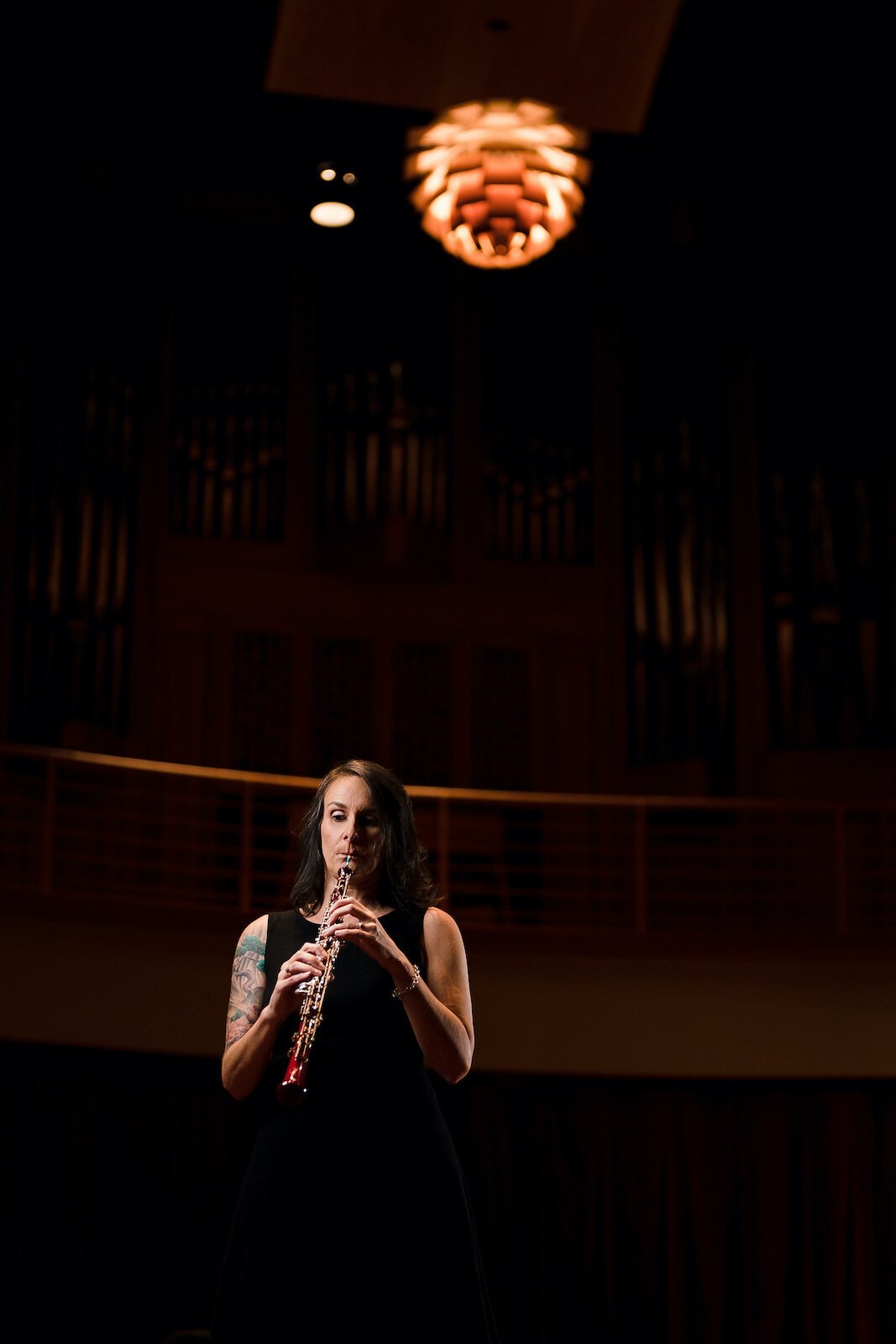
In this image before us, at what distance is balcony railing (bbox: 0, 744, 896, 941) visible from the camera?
8312mm

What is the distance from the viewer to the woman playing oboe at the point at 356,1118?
218 centimetres

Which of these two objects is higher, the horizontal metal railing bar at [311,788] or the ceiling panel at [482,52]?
the ceiling panel at [482,52]

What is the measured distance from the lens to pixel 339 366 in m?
9.85

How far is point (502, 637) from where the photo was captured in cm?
988

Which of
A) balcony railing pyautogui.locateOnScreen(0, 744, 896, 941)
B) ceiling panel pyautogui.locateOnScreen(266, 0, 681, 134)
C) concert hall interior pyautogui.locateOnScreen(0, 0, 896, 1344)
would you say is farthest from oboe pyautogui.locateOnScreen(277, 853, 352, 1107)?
balcony railing pyautogui.locateOnScreen(0, 744, 896, 941)

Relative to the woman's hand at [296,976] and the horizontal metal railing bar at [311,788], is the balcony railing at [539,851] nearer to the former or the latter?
the horizontal metal railing bar at [311,788]

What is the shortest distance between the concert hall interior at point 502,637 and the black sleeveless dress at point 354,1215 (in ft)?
16.0

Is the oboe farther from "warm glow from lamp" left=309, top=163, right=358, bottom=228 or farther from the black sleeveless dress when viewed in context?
"warm glow from lamp" left=309, top=163, right=358, bottom=228

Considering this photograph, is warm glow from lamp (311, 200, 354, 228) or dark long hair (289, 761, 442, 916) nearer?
dark long hair (289, 761, 442, 916)

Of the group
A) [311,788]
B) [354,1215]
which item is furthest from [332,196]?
[354,1215]

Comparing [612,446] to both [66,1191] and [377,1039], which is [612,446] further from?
[377,1039]

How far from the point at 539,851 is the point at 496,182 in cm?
491

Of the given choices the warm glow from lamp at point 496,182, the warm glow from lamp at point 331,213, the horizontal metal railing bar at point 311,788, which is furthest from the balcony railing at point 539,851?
the warm glow from lamp at point 496,182

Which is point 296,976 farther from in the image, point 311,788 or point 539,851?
point 539,851
